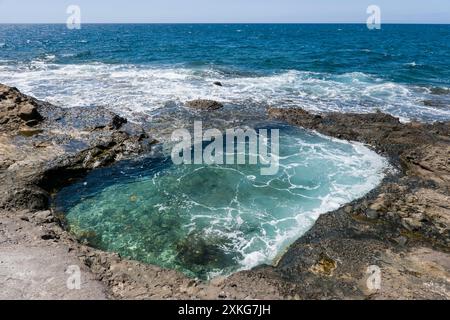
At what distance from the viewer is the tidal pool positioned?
12938 mm

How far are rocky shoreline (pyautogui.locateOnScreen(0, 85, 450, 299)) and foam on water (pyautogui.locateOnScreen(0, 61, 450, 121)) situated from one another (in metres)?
6.91

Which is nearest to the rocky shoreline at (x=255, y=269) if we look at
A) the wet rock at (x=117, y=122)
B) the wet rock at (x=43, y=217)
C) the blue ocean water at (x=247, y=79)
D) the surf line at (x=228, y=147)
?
the wet rock at (x=43, y=217)

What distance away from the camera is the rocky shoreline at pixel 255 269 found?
32.4 feet

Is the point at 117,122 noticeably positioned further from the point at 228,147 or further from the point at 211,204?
the point at 211,204

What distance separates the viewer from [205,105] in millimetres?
27328

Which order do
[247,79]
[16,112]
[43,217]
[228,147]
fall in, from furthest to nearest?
[247,79]
[228,147]
[16,112]
[43,217]

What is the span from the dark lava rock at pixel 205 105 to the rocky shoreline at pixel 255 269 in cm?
666

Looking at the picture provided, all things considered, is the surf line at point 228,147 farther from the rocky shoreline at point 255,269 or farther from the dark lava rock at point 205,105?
the dark lava rock at point 205,105

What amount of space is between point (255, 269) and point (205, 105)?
58.5ft

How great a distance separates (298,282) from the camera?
418 inches

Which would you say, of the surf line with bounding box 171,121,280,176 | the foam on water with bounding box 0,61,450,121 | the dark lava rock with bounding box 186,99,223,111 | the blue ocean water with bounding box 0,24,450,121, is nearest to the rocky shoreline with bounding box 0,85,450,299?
the surf line with bounding box 171,121,280,176

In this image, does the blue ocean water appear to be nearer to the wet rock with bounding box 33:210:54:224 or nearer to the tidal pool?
the tidal pool

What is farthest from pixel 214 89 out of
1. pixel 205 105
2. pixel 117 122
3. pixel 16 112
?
pixel 16 112

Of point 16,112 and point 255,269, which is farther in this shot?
point 16,112
